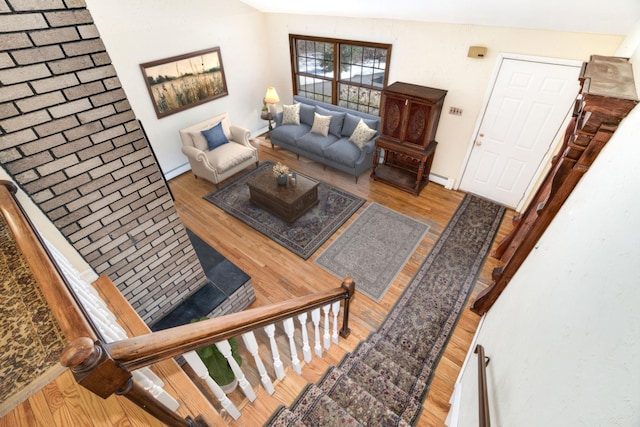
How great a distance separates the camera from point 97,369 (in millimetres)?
701

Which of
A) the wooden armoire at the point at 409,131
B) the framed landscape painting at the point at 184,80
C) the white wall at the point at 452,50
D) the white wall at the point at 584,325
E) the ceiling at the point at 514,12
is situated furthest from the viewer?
the framed landscape painting at the point at 184,80

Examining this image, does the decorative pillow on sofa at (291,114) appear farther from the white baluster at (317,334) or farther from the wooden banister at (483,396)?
the wooden banister at (483,396)

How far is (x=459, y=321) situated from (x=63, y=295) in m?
3.23

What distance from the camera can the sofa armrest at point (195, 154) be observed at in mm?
4829

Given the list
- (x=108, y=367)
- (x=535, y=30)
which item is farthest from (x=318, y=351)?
(x=535, y=30)

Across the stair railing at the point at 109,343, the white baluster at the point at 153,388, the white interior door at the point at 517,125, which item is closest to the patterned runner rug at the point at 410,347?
the white interior door at the point at 517,125

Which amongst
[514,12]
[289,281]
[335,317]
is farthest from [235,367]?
[514,12]

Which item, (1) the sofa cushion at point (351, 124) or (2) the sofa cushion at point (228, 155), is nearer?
(2) the sofa cushion at point (228, 155)

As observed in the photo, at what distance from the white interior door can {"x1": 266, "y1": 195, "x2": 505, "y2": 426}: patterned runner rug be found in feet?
1.14

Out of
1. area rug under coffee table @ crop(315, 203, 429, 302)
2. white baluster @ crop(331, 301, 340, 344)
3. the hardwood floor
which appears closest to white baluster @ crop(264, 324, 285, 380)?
the hardwood floor

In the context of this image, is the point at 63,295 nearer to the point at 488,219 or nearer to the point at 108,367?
the point at 108,367

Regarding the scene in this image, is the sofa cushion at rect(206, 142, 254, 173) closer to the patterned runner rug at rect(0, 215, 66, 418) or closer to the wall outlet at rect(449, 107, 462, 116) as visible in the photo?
the wall outlet at rect(449, 107, 462, 116)

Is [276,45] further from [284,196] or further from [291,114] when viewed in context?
[284,196]

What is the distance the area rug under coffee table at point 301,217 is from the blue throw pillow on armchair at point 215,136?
73cm
